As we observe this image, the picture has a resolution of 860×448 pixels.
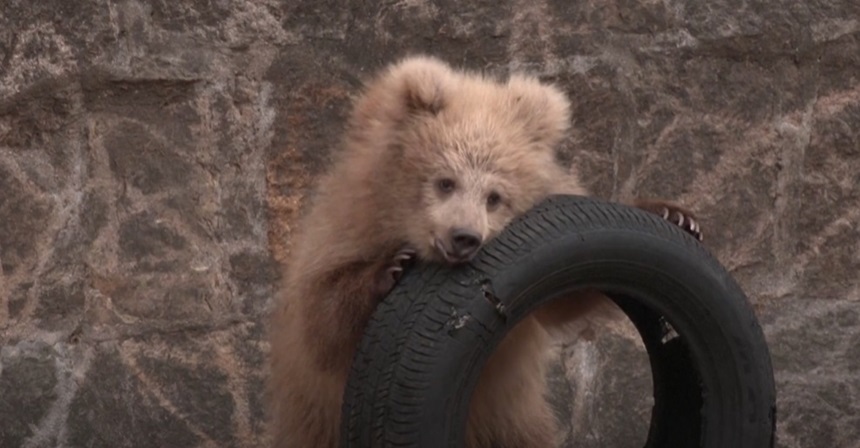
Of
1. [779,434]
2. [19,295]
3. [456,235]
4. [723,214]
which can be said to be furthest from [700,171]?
[19,295]

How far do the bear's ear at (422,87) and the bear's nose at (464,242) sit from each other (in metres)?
0.53

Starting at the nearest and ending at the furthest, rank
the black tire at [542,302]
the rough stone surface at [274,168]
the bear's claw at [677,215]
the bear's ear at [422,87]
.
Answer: the black tire at [542,302] < the bear's ear at [422,87] < the bear's claw at [677,215] < the rough stone surface at [274,168]

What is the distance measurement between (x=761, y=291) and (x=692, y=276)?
1.62 metres

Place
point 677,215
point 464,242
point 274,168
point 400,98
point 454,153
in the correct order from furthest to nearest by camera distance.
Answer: point 274,168 < point 677,215 < point 400,98 < point 454,153 < point 464,242

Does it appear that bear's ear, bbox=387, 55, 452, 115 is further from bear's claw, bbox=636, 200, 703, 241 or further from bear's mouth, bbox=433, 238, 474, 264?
bear's claw, bbox=636, 200, 703, 241

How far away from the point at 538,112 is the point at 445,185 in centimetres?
45

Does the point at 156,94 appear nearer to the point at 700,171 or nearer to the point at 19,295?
the point at 19,295

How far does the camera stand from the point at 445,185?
196 inches

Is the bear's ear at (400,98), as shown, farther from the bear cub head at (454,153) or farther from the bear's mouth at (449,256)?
the bear's mouth at (449,256)

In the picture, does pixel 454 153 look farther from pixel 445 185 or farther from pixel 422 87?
pixel 422 87

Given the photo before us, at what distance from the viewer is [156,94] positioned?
6043 millimetres

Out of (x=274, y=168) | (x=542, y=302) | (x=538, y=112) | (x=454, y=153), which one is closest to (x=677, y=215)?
(x=538, y=112)

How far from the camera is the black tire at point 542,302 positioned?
185 inches

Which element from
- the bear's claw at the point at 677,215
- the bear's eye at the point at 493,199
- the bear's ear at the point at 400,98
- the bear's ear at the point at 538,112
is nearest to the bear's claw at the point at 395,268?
the bear's eye at the point at 493,199
